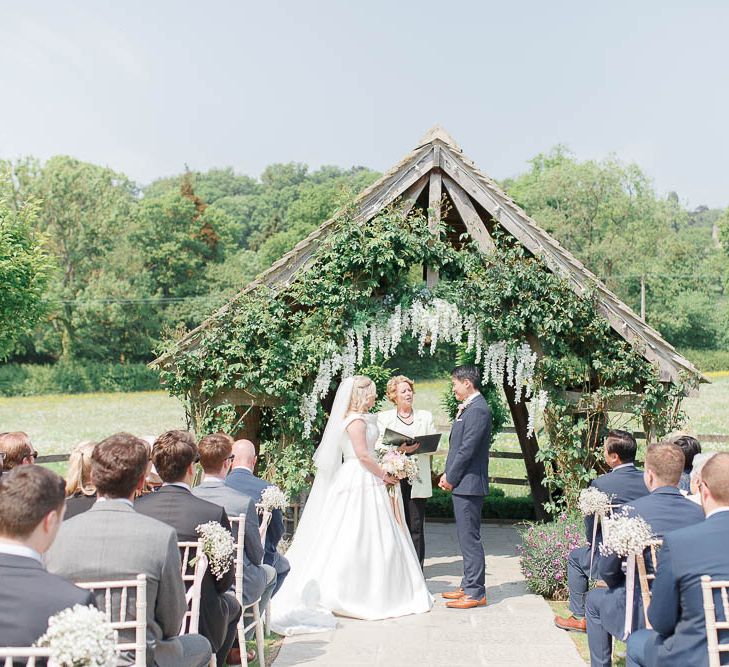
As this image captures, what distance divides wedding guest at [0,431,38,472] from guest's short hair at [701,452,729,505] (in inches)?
166

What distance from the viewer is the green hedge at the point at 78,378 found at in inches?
1651

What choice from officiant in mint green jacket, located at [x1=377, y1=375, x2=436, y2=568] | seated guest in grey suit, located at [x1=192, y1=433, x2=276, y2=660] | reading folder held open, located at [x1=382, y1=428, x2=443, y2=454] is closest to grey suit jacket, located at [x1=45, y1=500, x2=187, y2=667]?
seated guest in grey suit, located at [x1=192, y1=433, x2=276, y2=660]

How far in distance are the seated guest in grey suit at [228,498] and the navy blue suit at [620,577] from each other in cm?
220

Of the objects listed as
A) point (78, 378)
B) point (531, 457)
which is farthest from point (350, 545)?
point (78, 378)

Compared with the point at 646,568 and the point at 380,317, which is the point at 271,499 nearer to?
the point at 646,568

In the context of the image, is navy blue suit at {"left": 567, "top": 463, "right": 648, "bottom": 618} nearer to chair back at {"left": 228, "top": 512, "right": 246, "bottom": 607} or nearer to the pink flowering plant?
the pink flowering plant

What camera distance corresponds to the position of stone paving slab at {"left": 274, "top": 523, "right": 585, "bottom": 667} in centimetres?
599

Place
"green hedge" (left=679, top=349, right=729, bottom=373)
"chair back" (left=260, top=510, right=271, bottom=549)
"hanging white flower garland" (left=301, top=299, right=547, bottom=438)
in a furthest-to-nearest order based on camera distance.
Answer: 1. "green hedge" (left=679, top=349, right=729, bottom=373)
2. "hanging white flower garland" (left=301, top=299, right=547, bottom=438)
3. "chair back" (left=260, top=510, right=271, bottom=549)

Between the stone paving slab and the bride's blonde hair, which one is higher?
the bride's blonde hair

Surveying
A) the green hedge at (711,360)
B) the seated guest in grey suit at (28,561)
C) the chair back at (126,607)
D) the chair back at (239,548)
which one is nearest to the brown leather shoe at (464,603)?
the chair back at (239,548)

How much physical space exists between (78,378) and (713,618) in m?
42.7

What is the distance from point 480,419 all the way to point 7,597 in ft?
17.2

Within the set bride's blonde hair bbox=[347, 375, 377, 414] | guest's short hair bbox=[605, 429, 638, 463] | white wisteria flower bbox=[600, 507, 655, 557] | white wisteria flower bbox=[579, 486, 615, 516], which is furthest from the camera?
bride's blonde hair bbox=[347, 375, 377, 414]

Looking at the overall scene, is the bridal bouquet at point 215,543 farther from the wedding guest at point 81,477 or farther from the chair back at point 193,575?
the wedding guest at point 81,477
